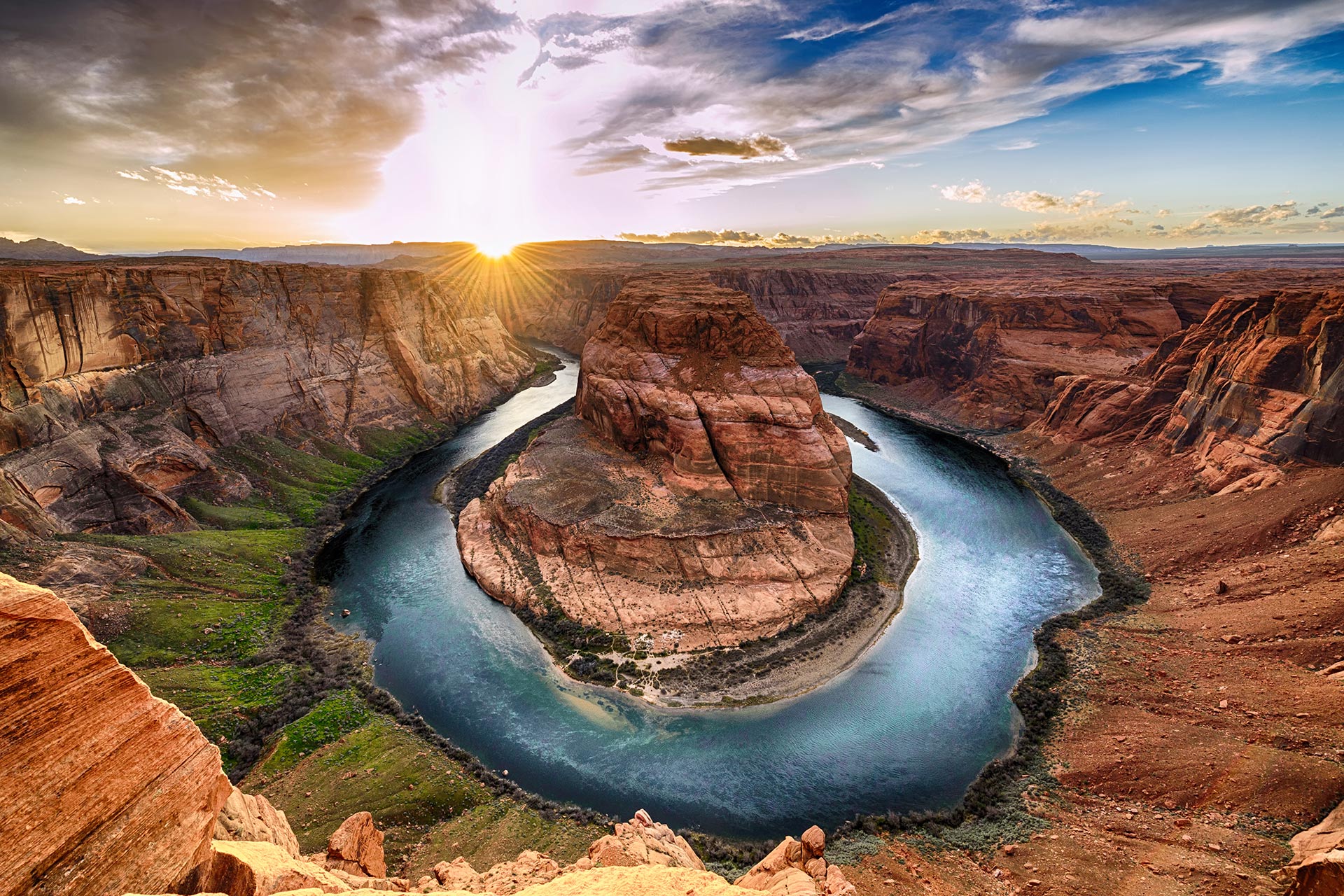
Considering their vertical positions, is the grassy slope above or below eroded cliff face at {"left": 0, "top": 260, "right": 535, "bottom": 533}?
below

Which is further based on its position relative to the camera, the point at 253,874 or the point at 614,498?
the point at 614,498

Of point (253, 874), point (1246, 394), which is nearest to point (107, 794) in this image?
point (253, 874)

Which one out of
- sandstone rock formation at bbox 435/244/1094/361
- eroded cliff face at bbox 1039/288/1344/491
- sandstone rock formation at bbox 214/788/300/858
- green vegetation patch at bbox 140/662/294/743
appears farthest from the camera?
sandstone rock formation at bbox 435/244/1094/361

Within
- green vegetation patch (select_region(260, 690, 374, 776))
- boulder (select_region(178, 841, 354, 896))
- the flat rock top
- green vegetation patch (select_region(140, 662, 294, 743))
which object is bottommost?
green vegetation patch (select_region(260, 690, 374, 776))

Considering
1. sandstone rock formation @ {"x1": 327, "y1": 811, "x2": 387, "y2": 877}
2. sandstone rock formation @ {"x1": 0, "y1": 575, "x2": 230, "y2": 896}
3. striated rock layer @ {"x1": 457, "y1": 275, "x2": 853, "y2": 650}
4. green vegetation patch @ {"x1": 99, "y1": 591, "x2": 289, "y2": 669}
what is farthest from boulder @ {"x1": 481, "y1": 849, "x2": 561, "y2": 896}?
green vegetation patch @ {"x1": 99, "y1": 591, "x2": 289, "y2": 669}

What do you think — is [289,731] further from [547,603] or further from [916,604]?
[916,604]

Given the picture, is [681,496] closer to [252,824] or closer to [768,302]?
[252,824]

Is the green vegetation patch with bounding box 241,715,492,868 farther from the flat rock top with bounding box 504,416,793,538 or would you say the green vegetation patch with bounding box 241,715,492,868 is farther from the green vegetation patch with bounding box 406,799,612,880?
the flat rock top with bounding box 504,416,793,538
